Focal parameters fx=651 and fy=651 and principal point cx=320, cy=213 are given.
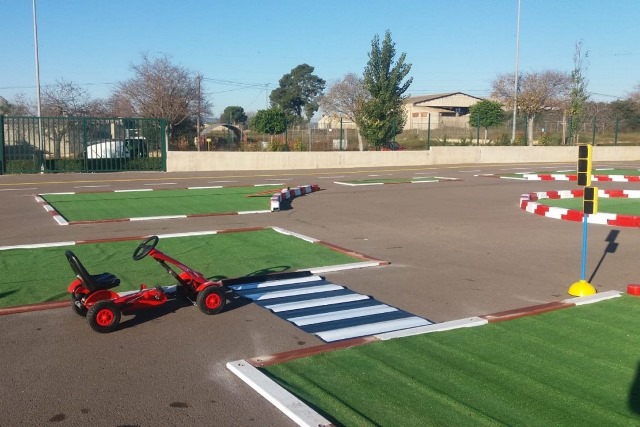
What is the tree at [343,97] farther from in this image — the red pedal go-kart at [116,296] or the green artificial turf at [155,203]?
the red pedal go-kart at [116,296]

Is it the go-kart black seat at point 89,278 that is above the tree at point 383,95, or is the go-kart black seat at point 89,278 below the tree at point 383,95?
below

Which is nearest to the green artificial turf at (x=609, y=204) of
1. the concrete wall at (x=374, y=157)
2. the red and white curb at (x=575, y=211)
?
the red and white curb at (x=575, y=211)

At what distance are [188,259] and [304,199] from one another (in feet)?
27.9

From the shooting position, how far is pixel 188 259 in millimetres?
9430

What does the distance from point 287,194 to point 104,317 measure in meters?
11.4

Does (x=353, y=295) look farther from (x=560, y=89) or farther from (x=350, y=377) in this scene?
(x=560, y=89)

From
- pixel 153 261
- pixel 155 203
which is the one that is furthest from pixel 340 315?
pixel 155 203

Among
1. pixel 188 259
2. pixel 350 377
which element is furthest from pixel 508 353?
pixel 188 259

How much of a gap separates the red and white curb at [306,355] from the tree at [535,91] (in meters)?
46.3

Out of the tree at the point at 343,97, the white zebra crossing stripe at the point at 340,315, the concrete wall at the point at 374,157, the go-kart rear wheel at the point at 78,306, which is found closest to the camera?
the go-kart rear wheel at the point at 78,306

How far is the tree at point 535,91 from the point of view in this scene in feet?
169

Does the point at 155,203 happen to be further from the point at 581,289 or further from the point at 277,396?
the point at 277,396

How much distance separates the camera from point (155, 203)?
655 inches

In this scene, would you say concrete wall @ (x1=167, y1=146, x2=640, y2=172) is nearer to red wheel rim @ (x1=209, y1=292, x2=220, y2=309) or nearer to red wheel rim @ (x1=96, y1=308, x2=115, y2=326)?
red wheel rim @ (x1=209, y1=292, x2=220, y2=309)
